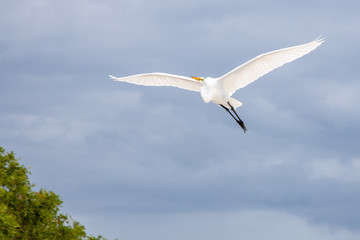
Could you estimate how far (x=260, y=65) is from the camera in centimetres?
1744

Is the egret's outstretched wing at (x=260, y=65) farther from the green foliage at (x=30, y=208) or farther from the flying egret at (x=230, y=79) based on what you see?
the green foliage at (x=30, y=208)

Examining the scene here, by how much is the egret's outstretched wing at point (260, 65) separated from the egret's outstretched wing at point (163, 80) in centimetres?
162

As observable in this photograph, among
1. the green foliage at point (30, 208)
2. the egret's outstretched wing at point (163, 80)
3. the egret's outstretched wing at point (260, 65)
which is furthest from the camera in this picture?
the egret's outstretched wing at point (163, 80)

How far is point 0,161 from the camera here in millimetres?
12562

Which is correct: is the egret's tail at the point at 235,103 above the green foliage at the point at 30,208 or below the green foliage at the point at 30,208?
above

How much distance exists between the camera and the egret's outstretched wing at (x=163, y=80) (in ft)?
63.7

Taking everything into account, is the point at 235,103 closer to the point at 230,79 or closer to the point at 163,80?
the point at 230,79

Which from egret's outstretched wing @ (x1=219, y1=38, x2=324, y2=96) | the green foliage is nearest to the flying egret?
egret's outstretched wing @ (x1=219, y1=38, x2=324, y2=96)

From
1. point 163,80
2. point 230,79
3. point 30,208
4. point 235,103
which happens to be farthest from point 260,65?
point 30,208

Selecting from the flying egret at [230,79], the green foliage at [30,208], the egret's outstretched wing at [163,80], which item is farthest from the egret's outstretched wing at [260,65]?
the green foliage at [30,208]

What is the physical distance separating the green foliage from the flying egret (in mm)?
7633

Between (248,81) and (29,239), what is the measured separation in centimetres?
993

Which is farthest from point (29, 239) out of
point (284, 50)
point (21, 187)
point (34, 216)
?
point (284, 50)

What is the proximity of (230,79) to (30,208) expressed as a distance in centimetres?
904
